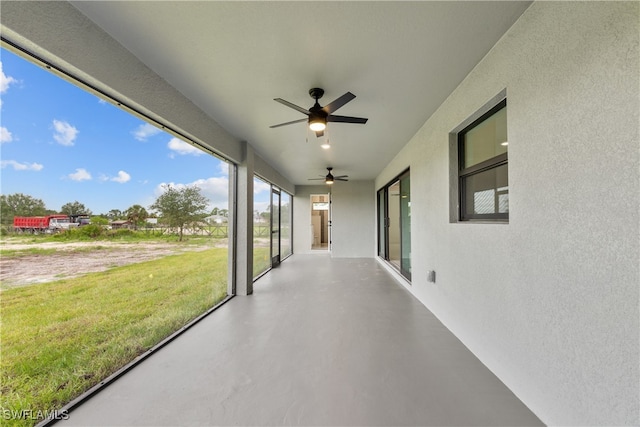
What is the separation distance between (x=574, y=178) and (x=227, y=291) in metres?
4.39

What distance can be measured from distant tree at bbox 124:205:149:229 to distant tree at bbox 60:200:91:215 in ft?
1.18

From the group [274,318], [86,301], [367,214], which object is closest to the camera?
[86,301]

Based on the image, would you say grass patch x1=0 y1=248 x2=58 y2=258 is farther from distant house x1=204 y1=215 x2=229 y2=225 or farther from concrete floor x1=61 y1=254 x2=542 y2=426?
distant house x1=204 y1=215 x2=229 y2=225

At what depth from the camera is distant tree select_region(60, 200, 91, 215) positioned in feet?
6.02

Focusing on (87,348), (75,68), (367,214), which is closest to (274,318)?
(87,348)

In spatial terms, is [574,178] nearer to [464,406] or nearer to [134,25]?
[464,406]

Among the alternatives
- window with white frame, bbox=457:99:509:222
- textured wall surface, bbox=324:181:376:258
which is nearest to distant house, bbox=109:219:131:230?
window with white frame, bbox=457:99:509:222

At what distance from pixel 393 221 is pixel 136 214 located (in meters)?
5.92

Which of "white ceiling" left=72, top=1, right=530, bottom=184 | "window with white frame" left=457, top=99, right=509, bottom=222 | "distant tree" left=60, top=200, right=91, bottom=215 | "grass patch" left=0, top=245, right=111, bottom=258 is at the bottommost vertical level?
"grass patch" left=0, top=245, right=111, bottom=258

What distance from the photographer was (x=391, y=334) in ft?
8.94

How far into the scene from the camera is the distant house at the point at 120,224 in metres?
2.21

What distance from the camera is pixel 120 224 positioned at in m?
2.28

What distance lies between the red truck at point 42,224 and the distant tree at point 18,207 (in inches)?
1.3

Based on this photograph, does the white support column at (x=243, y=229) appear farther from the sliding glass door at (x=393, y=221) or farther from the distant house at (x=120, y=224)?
the sliding glass door at (x=393, y=221)
